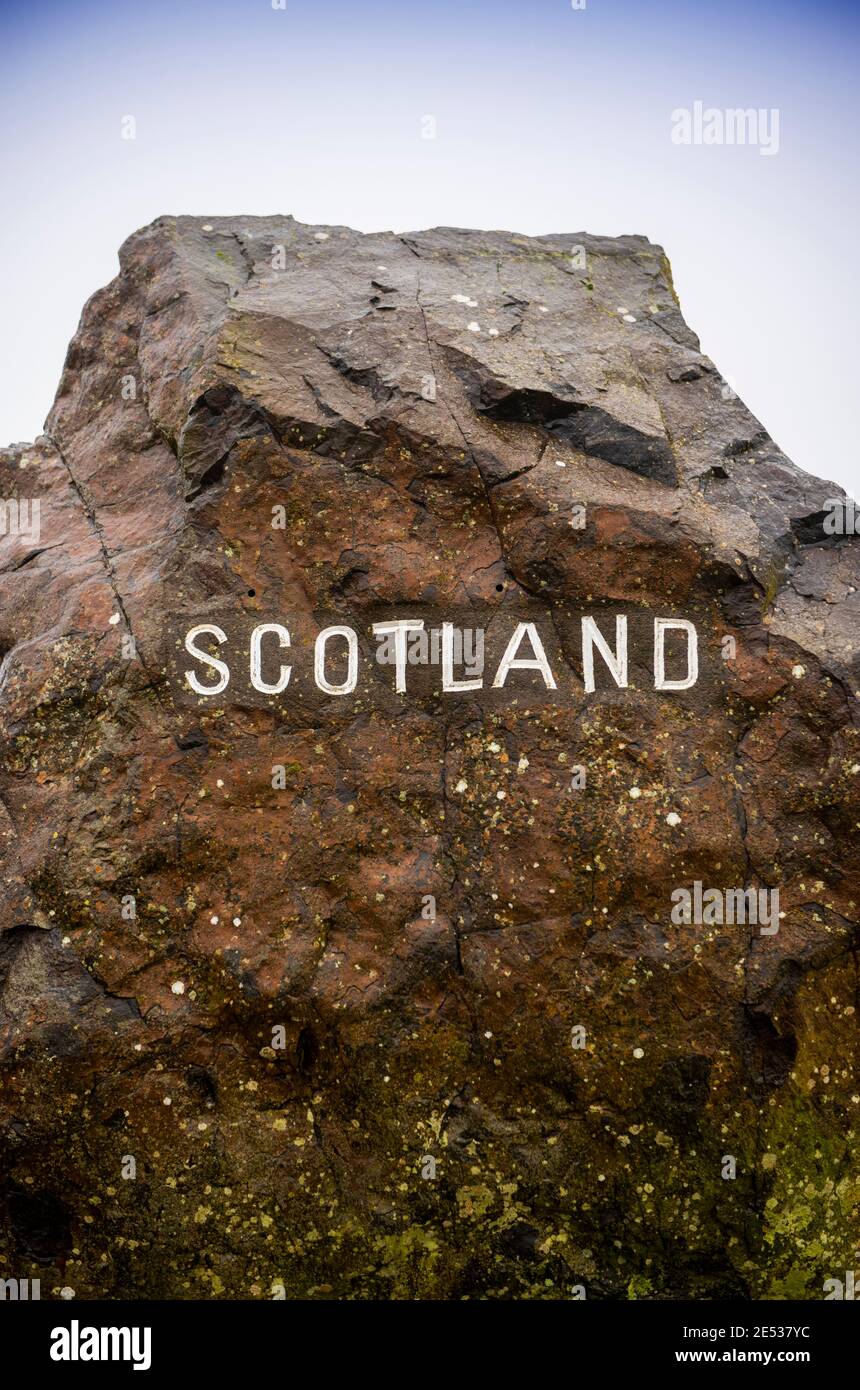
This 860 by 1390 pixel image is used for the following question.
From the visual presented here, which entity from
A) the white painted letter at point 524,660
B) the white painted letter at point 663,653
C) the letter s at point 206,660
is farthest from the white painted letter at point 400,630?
the white painted letter at point 663,653

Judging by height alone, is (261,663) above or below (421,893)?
above

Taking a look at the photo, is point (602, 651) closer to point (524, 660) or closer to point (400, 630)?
point (524, 660)

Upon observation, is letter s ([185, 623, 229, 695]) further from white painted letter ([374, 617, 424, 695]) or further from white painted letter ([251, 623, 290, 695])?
white painted letter ([374, 617, 424, 695])

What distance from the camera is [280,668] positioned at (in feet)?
15.2

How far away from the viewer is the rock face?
444 cm

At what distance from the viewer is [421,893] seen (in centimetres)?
451

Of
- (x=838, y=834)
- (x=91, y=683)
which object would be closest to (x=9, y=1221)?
(x=91, y=683)

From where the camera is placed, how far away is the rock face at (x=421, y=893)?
4438 millimetres

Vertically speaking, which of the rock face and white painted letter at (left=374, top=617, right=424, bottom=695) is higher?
white painted letter at (left=374, top=617, right=424, bottom=695)

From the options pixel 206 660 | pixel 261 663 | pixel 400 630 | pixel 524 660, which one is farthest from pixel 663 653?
pixel 206 660

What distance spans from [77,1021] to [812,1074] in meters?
2.74

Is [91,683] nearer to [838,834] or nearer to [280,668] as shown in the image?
[280,668]

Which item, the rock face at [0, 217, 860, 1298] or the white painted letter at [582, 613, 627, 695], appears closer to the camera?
the rock face at [0, 217, 860, 1298]

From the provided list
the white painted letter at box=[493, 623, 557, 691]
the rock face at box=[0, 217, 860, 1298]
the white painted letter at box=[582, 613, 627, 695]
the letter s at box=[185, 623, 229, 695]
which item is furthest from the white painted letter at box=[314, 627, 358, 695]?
the white painted letter at box=[582, 613, 627, 695]
